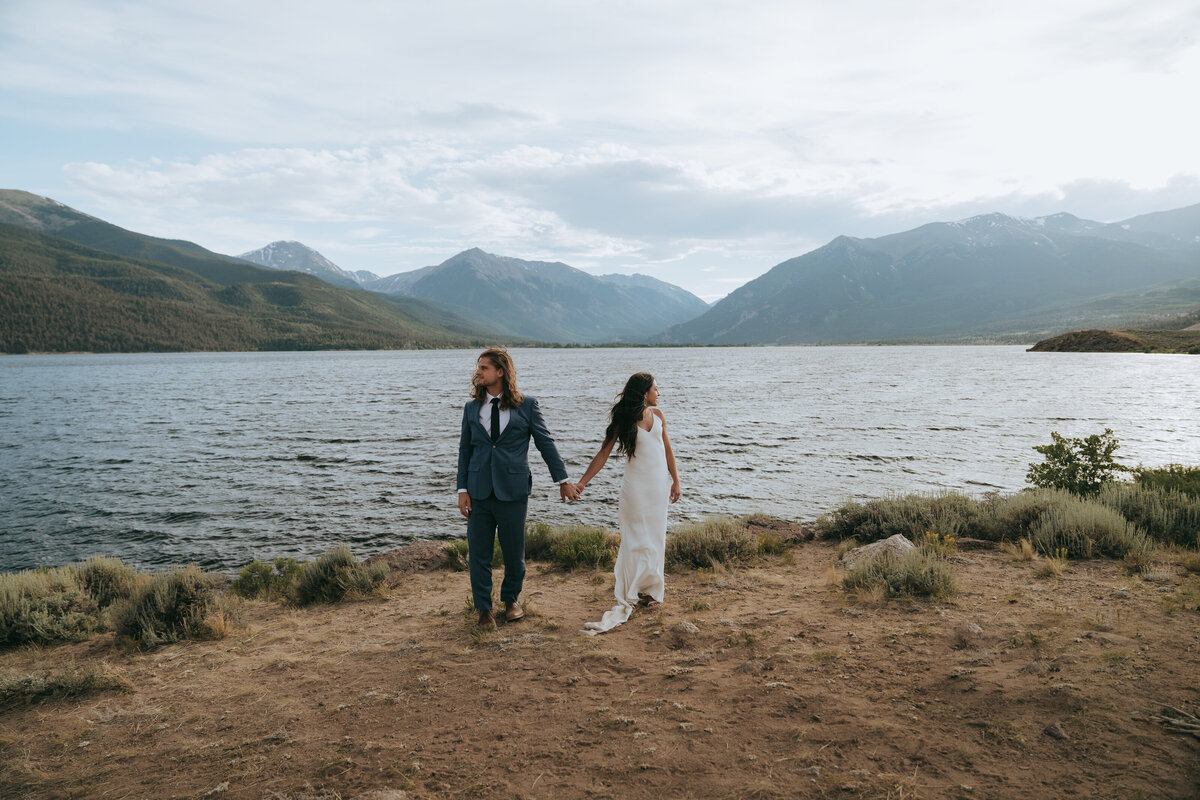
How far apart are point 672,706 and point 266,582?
329 inches

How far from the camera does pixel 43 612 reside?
7793 millimetres

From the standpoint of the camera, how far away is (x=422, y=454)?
26.0 metres

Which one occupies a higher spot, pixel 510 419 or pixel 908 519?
pixel 510 419

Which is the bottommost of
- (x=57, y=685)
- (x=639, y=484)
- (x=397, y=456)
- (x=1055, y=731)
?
(x=397, y=456)

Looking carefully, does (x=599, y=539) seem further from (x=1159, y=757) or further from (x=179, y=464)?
(x=179, y=464)

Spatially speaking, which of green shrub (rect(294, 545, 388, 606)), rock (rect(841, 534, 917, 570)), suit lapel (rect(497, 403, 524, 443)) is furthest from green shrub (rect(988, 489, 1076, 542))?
green shrub (rect(294, 545, 388, 606))

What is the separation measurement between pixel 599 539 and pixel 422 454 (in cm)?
1716

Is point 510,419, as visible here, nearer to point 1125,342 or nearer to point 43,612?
point 43,612

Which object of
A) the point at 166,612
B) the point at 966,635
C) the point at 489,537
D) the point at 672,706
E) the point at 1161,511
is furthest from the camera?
the point at 1161,511

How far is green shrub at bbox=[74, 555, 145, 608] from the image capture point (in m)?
8.97

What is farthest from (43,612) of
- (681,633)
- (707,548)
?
(707,548)

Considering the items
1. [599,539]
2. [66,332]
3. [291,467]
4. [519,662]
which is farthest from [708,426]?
[66,332]

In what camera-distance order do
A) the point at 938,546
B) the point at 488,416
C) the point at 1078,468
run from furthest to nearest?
the point at 1078,468 → the point at 938,546 → the point at 488,416

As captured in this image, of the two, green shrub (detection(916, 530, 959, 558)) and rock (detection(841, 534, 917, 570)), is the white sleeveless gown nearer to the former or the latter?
rock (detection(841, 534, 917, 570))
